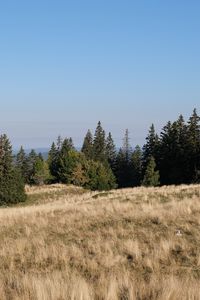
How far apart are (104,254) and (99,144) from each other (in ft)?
333

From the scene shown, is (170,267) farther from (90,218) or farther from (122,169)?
(122,169)

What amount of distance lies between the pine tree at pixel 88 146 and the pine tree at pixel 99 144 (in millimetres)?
959

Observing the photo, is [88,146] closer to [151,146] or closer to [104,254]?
[151,146]

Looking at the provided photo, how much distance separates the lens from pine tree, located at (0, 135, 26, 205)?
194 ft

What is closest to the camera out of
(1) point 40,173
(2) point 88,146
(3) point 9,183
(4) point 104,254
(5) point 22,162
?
(4) point 104,254

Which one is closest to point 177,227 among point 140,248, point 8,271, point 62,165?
point 140,248

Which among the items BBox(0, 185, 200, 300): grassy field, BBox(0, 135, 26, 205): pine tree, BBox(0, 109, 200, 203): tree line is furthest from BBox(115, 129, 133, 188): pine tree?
BBox(0, 185, 200, 300): grassy field

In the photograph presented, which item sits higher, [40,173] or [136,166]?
[136,166]

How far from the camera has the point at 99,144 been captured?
113000 mm

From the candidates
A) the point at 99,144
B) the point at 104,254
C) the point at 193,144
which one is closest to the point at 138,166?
the point at 99,144

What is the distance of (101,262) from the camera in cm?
1095

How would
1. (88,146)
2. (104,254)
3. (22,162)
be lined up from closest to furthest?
(104,254), (22,162), (88,146)

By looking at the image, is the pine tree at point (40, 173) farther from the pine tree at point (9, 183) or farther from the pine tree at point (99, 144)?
the pine tree at point (99, 144)

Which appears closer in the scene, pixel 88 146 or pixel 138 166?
pixel 138 166
